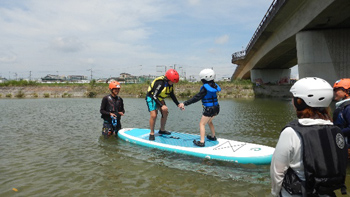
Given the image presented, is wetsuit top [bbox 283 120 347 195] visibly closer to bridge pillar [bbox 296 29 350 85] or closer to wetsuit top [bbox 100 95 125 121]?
wetsuit top [bbox 100 95 125 121]

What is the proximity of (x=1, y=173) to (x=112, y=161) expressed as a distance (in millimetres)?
2350

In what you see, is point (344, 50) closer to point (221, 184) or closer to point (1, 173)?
point (221, 184)

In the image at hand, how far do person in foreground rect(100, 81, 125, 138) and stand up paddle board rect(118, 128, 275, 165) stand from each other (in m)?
0.46

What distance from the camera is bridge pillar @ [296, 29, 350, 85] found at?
14781 millimetres

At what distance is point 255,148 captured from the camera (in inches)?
242

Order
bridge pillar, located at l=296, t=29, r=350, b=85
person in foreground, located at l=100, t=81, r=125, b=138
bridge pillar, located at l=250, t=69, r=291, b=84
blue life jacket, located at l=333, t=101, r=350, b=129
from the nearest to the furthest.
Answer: blue life jacket, located at l=333, t=101, r=350, b=129 < person in foreground, located at l=100, t=81, r=125, b=138 < bridge pillar, located at l=296, t=29, r=350, b=85 < bridge pillar, located at l=250, t=69, r=291, b=84

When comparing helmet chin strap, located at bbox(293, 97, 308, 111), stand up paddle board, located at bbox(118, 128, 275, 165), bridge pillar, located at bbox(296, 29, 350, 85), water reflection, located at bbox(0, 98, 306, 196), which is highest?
bridge pillar, located at bbox(296, 29, 350, 85)

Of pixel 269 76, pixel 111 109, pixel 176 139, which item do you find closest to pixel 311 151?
pixel 176 139

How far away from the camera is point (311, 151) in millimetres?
2109

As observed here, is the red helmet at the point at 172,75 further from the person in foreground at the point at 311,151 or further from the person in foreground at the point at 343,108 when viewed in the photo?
the person in foreground at the point at 311,151

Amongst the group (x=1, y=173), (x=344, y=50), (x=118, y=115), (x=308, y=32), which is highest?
(x=308, y=32)

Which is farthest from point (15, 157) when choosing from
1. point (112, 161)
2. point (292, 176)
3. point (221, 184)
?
point (292, 176)

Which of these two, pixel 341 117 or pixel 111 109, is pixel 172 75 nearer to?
pixel 111 109

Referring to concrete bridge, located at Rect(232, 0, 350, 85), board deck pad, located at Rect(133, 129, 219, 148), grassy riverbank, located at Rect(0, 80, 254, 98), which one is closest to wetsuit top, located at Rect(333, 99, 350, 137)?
board deck pad, located at Rect(133, 129, 219, 148)
